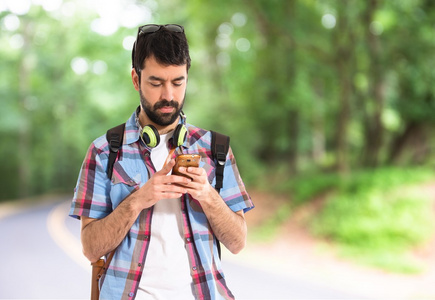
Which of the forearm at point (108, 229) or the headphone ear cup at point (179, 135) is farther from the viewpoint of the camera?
the headphone ear cup at point (179, 135)

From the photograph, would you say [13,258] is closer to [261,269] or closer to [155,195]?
[261,269]

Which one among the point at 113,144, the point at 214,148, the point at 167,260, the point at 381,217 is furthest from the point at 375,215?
the point at 113,144

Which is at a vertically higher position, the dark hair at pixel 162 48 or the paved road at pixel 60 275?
the dark hair at pixel 162 48

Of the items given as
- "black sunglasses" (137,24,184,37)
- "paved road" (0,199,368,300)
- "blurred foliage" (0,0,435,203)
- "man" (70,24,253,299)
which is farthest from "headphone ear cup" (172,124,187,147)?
"blurred foliage" (0,0,435,203)

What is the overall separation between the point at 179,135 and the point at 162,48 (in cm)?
33

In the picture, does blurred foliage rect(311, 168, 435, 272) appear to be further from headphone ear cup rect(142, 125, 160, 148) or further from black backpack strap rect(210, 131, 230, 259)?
headphone ear cup rect(142, 125, 160, 148)

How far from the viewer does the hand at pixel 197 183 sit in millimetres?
→ 1595

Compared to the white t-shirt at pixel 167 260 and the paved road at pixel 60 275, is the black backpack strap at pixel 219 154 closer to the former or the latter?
the white t-shirt at pixel 167 260

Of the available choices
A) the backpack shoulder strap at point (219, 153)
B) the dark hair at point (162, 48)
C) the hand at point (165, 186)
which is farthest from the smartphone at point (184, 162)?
the dark hair at point (162, 48)

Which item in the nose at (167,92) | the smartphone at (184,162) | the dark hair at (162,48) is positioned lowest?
the smartphone at (184,162)

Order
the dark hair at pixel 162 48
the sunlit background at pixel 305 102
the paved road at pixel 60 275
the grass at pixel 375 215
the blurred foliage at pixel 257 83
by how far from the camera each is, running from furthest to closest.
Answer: the blurred foliage at pixel 257 83 → the sunlit background at pixel 305 102 → the grass at pixel 375 215 → the paved road at pixel 60 275 → the dark hair at pixel 162 48

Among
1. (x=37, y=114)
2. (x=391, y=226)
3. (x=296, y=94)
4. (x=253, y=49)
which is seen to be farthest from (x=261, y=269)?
(x=37, y=114)

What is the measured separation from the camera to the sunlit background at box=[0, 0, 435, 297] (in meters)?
11.9

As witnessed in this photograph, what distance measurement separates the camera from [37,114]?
27141mm
